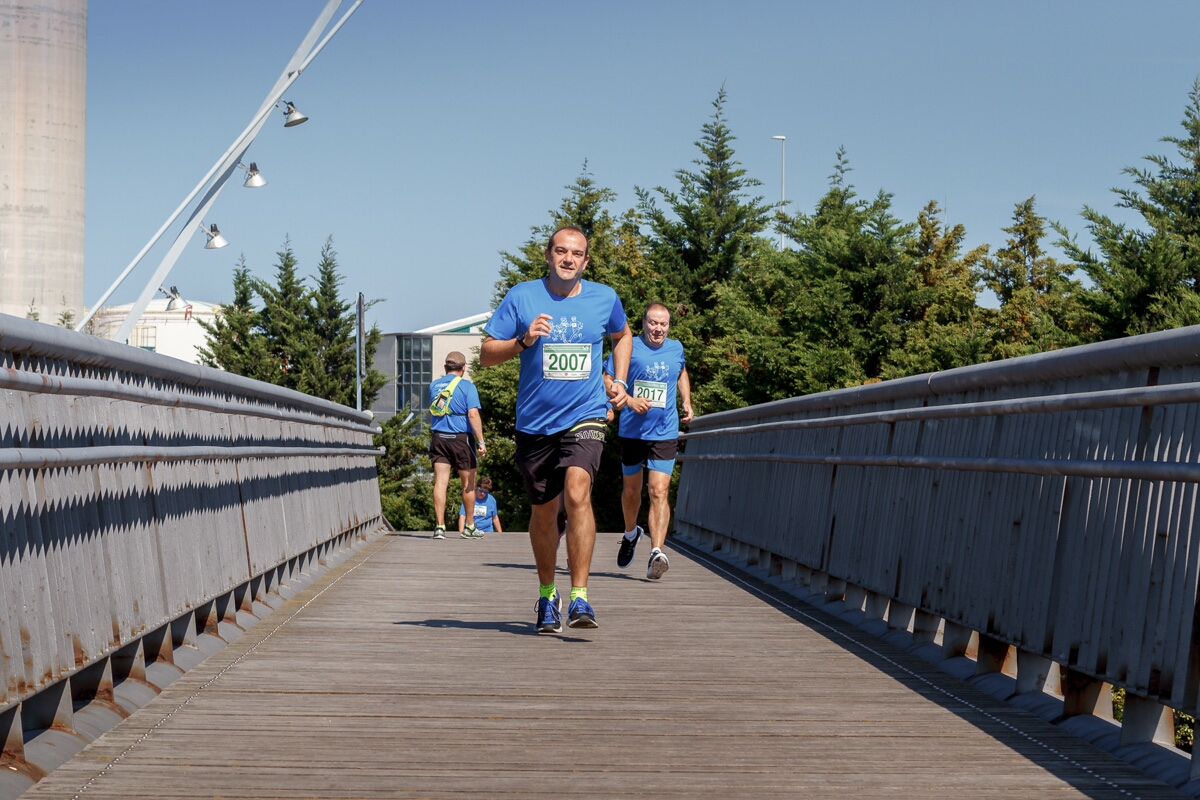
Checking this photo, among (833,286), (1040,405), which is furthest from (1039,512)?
(833,286)

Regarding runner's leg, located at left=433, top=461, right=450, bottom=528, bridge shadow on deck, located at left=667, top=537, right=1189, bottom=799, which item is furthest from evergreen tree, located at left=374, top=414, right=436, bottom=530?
bridge shadow on deck, located at left=667, top=537, right=1189, bottom=799

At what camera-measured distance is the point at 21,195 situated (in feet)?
466

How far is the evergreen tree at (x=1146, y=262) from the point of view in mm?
26672

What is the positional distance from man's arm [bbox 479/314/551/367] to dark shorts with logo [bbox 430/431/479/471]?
8.97 m

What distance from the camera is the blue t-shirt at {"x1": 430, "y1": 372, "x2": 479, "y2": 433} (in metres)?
17.0

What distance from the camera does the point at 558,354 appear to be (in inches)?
317

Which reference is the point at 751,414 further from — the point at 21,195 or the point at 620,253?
the point at 21,195

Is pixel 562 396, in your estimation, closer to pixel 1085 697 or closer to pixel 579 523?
pixel 579 523

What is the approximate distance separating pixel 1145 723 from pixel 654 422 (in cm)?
746

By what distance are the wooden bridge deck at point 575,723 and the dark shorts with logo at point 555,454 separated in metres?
0.76

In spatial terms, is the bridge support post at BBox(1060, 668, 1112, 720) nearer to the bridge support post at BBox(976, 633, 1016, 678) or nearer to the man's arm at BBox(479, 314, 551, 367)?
the bridge support post at BBox(976, 633, 1016, 678)

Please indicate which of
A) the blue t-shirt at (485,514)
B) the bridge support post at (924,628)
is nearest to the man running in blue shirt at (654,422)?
the bridge support post at (924,628)

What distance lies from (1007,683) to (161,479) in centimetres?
346

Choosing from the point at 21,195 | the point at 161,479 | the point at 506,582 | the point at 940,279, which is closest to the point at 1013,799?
the point at 161,479
